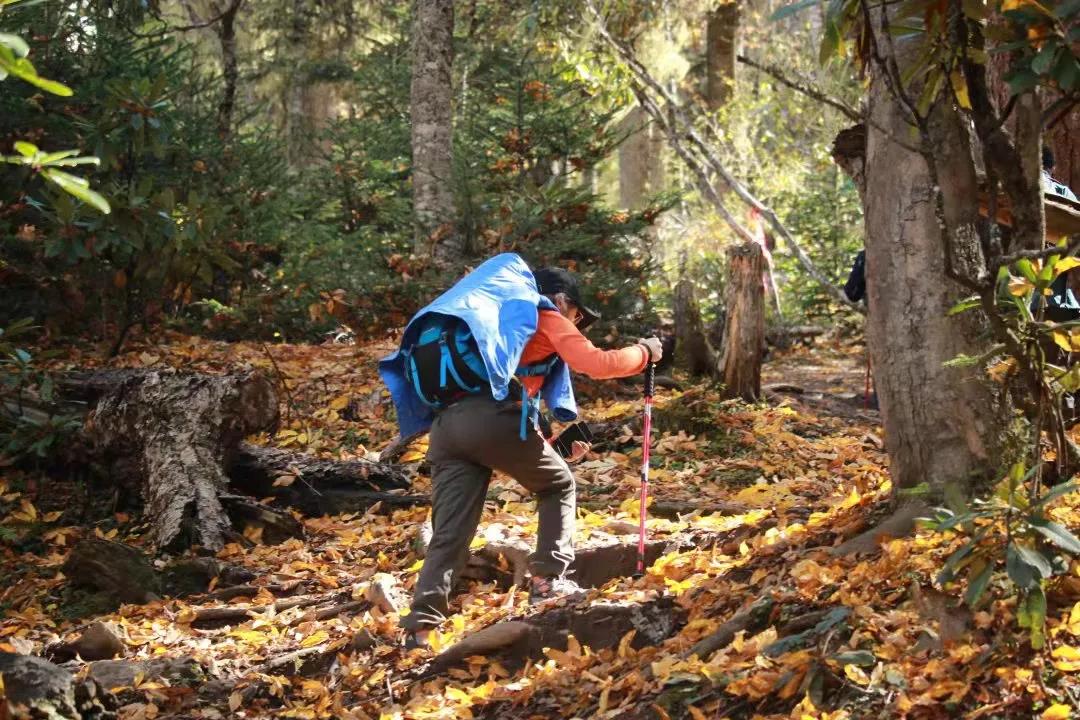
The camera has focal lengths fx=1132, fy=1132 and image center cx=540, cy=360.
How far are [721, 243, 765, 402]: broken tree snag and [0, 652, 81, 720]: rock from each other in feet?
21.5

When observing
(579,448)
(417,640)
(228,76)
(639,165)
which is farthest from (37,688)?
(639,165)

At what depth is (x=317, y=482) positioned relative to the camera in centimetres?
788

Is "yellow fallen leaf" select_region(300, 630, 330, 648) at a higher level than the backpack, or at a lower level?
lower

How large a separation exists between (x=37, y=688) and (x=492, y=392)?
7.05 ft

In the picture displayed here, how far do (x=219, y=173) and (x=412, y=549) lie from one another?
7026mm

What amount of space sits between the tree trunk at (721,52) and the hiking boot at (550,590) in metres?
14.0

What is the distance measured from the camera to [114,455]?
25.8ft

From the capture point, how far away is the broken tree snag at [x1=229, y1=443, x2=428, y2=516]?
7.77 metres

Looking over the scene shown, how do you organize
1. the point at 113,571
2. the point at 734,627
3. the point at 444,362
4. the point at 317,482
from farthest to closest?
the point at 317,482
the point at 113,571
the point at 444,362
the point at 734,627

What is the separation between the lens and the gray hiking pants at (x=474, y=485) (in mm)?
5180

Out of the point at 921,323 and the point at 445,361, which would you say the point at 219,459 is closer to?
the point at 445,361

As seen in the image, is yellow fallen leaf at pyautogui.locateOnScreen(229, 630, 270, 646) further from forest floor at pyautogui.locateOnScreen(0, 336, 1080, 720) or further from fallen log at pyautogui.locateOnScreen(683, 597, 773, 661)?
fallen log at pyautogui.locateOnScreen(683, 597, 773, 661)

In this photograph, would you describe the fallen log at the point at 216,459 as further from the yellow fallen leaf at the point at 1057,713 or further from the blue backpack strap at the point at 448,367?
the yellow fallen leaf at the point at 1057,713

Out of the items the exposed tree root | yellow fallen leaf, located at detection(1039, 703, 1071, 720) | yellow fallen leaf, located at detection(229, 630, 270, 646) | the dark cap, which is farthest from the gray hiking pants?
yellow fallen leaf, located at detection(1039, 703, 1071, 720)
